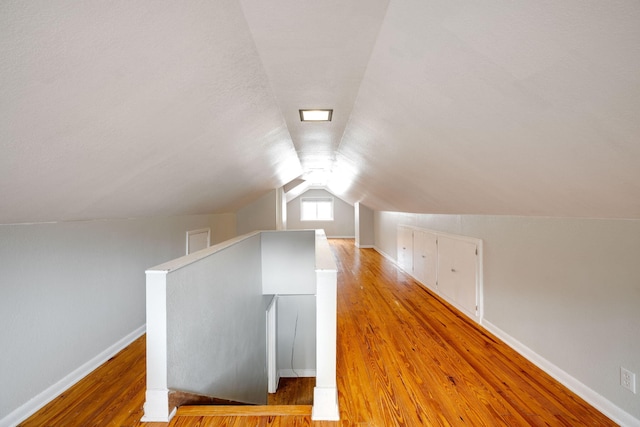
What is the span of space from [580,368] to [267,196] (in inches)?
236

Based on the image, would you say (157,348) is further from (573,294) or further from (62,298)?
(573,294)

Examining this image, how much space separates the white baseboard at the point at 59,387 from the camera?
5.36ft

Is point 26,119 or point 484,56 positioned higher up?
point 484,56

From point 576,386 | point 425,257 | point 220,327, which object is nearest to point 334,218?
point 425,257

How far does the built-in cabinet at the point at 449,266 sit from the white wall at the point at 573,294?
0.20 metres

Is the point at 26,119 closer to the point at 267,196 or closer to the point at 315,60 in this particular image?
the point at 315,60

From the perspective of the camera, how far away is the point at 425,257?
15.0 feet

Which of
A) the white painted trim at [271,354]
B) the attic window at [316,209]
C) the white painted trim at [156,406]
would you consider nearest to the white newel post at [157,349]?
the white painted trim at [156,406]

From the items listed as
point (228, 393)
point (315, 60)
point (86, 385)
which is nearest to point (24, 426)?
point (86, 385)

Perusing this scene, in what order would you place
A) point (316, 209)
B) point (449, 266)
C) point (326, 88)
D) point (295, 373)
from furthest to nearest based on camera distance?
point (316, 209) → point (295, 373) → point (449, 266) → point (326, 88)

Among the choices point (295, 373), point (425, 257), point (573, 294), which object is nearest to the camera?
point (573, 294)

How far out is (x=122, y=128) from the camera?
1.39m

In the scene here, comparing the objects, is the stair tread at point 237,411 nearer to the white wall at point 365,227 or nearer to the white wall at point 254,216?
the white wall at point 254,216

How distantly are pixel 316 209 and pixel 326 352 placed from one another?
10.4 m
